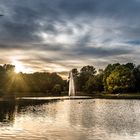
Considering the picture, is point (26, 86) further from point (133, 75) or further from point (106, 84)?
point (133, 75)

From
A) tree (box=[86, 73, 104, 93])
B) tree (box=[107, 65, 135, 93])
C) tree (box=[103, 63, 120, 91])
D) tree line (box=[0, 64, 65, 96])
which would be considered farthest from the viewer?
tree line (box=[0, 64, 65, 96])

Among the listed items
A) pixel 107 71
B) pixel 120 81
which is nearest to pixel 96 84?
pixel 107 71

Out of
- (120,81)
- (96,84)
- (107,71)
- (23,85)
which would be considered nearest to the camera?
(120,81)

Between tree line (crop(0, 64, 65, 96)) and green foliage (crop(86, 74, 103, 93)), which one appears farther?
tree line (crop(0, 64, 65, 96))

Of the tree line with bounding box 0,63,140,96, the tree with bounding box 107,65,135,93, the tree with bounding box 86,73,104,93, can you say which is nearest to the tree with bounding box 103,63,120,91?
the tree line with bounding box 0,63,140,96

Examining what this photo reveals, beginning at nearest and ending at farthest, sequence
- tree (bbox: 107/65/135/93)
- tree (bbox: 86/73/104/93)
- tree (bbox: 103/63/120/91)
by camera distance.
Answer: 1. tree (bbox: 107/65/135/93)
2. tree (bbox: 103/63/120/91)
3. tree (bbox: 86/73/104/93)

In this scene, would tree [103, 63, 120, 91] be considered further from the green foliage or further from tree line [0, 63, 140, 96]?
the green foliage

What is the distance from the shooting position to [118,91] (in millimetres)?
149000

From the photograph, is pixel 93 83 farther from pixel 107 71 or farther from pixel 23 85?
pixel 23 85

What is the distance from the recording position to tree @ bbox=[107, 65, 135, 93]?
148 metres

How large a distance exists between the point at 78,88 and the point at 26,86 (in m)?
29.9

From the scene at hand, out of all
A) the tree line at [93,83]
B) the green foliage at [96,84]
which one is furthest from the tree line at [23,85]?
the green foliage at [96,84]

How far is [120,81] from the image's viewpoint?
148250 mm

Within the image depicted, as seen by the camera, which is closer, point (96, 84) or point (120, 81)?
point (120, 81)
